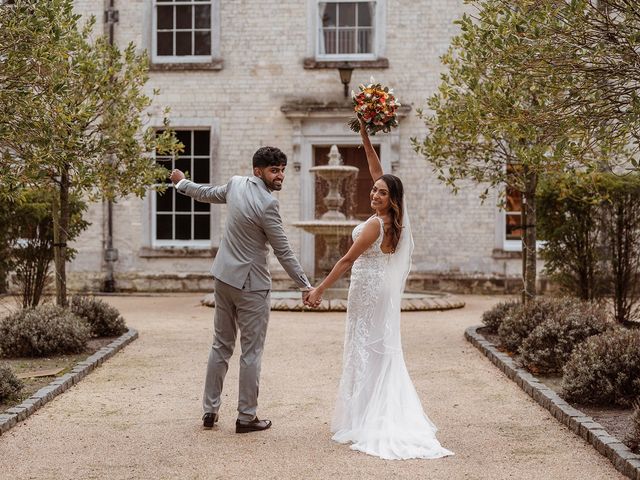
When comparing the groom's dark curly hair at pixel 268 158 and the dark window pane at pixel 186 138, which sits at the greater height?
the dark window pane at pixel 186 138

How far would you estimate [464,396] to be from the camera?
26.0 ft

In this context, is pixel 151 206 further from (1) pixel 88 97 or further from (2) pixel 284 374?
(2) pixel 284 374

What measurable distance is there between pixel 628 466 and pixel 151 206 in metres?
13.5

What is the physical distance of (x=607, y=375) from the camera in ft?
23.6

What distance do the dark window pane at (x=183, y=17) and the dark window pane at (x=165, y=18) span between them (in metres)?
0.13

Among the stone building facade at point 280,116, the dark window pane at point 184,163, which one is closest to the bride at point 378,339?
the stone building facade at point 280,116

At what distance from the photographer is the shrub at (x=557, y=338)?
861 centimetres

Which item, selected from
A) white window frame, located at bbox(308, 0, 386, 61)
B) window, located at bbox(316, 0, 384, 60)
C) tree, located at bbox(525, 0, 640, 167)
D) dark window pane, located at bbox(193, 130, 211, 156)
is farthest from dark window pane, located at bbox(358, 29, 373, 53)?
tree, located at bbox(525, 0, 640, 167)

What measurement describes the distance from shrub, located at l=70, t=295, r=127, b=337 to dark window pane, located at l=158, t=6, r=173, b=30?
819 cm

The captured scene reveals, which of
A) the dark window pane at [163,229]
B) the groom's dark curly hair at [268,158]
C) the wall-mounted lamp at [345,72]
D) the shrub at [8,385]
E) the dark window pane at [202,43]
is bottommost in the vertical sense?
the shrub at [8,385]

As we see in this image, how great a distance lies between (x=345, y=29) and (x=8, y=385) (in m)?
12.0

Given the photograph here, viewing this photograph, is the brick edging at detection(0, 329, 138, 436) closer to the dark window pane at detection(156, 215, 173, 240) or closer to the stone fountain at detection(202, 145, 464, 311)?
the stone fountain at detection(202, 145, 464, 311)

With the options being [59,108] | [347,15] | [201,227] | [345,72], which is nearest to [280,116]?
[345,72]

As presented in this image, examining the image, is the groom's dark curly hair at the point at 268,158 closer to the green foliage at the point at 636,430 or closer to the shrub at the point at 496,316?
the green foliage at the point at 636,430
